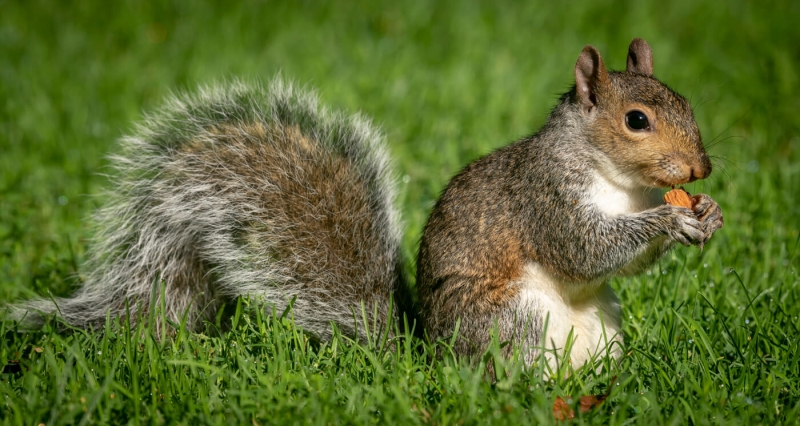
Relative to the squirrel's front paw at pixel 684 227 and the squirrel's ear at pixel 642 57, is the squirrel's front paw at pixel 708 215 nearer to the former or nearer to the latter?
the squirrel's front paw at pixel 684 227

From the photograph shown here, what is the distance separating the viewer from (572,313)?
2.22 meters

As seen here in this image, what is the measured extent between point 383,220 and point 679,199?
86cm

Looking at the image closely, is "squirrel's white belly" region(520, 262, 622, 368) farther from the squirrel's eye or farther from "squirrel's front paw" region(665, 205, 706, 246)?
the squirrel's eye

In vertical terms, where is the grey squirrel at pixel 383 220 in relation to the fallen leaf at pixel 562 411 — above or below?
above

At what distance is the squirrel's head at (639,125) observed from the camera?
2049 mm

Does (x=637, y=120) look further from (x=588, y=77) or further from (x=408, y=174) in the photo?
(x=408, y=174)

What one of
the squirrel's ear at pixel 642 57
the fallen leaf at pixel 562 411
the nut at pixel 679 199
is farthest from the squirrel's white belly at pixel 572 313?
the squirrel's ear at pixel 642 57

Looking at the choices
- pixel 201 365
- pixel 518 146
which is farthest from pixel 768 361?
pixel 201 365

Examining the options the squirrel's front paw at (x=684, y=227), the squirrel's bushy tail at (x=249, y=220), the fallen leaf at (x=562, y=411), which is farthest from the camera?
the squirrel's bushy tail at (x=249, y=220)

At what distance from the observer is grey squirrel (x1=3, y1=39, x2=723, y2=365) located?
2.11 m

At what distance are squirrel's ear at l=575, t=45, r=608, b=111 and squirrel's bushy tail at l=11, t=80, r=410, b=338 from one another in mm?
654

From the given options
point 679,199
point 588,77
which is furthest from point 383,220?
point 679,199

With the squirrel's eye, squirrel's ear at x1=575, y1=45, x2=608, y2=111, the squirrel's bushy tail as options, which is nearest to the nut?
the squirrel's eye

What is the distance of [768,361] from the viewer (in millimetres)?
2127
